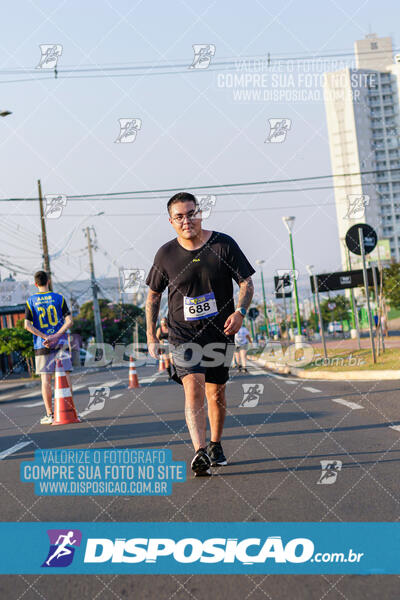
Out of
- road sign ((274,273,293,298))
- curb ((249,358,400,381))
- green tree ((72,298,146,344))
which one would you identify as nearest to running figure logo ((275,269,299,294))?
road sign ((274,273,293,298))

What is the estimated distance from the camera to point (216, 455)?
19.0ft

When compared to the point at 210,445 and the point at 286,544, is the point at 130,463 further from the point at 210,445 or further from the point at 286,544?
the point at 286,544

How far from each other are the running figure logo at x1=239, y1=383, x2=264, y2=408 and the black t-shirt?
5137 millimetres

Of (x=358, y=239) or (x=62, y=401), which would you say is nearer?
(x=62, y=401)

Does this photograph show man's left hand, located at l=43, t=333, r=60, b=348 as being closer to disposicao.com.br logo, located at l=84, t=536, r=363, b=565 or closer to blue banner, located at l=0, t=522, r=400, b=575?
blue banner, located at l=0, t=522, r=400, b=575

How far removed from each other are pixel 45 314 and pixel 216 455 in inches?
192

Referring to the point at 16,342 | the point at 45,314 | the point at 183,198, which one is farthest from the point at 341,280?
the point at 16,342

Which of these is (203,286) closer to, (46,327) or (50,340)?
(50,340)

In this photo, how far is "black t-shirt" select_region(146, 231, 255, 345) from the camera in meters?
5.73

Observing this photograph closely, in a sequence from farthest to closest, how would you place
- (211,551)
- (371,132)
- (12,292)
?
(371,132) → (12,292) → (211,551)

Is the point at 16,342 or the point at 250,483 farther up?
the point at 16,342

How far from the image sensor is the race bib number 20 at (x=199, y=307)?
5.73 metres

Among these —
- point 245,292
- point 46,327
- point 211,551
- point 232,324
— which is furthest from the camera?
point 46,327

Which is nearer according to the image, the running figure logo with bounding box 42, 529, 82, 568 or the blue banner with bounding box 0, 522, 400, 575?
the blue banner with bounding box 0, 522, 400, 575
